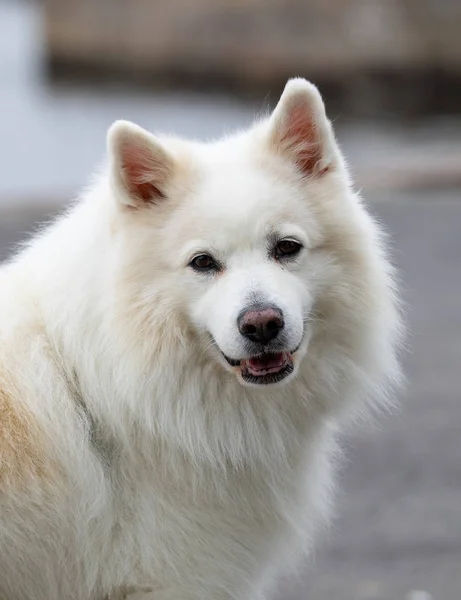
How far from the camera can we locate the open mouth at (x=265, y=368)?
10.9 feet

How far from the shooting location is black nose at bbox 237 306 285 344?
3.15 m

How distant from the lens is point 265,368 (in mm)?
3316

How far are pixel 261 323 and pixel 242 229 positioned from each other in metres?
0.33

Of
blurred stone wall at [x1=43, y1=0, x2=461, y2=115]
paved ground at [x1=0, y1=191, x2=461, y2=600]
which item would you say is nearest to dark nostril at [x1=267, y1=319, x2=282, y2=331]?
paved ground at [x1=0, y1=191, x2=461, y2=600]

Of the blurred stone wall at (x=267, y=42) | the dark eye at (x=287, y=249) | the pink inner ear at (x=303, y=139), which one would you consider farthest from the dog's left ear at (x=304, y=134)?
the blurred stone wall at (x=267, y=42)

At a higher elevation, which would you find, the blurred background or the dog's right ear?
the blurred background

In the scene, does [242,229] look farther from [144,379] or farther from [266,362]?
[144,379]

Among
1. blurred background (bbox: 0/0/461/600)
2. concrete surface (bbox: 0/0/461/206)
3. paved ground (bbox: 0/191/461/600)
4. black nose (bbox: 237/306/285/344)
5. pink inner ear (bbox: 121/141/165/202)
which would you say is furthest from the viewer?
concrete surface (bbox: 0/0/461/206)

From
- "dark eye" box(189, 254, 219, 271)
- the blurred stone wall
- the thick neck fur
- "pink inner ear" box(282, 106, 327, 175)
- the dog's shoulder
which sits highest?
the blurred stone wall

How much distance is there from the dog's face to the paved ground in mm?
1893

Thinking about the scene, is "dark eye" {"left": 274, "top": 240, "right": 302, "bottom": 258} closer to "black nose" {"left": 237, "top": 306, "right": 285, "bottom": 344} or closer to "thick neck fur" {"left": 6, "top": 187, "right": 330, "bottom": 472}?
"black nose" {"left": 237, "top": 306, "right": 285, "bottom": 344}

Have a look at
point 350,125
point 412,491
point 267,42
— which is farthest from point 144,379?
point 267,42

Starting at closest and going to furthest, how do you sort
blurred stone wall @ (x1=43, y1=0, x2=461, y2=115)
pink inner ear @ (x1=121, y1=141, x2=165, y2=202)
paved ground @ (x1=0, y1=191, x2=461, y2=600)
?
1. pink inner ear @ (x1=121, y1=141, x2=165, y2=202)
2. paved ground @ (x1=0, y1=191, x2=461, y2=600)
3. blurred stone wall @ (x1=43, y1=0, x2=461, y2=115)

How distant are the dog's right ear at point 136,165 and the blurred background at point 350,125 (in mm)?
2181
